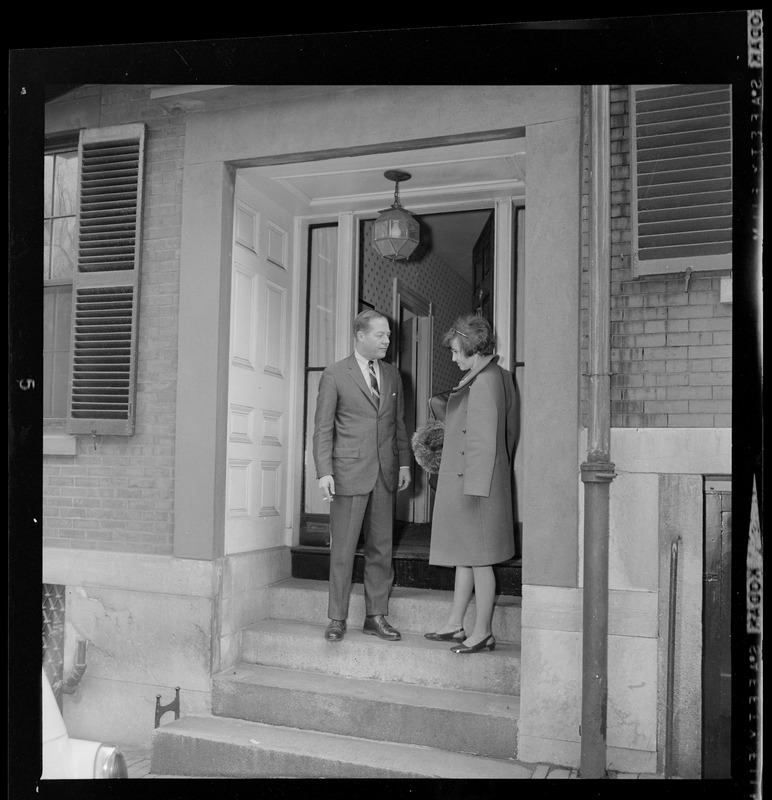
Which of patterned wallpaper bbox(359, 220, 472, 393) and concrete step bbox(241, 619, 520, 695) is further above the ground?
patterned wallpaper bbox(359, 220, 472, 393)

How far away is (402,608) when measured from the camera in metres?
5.17

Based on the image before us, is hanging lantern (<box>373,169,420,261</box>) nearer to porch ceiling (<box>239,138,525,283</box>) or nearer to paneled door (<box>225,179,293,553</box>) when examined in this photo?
porch ceiling (<box>239,138,525,283</box>)

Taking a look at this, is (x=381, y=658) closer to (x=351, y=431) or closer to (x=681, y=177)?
(x=351, y=431)

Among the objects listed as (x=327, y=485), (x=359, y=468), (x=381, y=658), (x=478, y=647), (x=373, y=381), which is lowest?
(x=381, y=658)

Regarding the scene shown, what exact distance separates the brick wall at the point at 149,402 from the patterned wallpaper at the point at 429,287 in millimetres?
1578

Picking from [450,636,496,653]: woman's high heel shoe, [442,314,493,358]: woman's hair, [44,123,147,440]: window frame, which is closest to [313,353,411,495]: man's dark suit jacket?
[442,314,493,358]: woman's hair

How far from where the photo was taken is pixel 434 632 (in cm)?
506

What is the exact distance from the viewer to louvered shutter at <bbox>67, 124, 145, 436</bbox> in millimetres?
5086

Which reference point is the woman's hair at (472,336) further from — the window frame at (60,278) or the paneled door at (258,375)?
the window frame at (60,278)

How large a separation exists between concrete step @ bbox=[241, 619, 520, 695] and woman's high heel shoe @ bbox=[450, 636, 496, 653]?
4 cm

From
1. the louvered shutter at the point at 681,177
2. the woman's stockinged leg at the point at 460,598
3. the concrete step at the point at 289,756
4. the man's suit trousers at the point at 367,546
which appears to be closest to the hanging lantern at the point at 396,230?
the man's suit trousers at the point at 367,546

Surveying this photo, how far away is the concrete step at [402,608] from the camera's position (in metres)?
4.94

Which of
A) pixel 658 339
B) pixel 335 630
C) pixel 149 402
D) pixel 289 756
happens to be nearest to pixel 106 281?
pixel 149 402

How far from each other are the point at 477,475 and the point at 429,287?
3.19 metres
